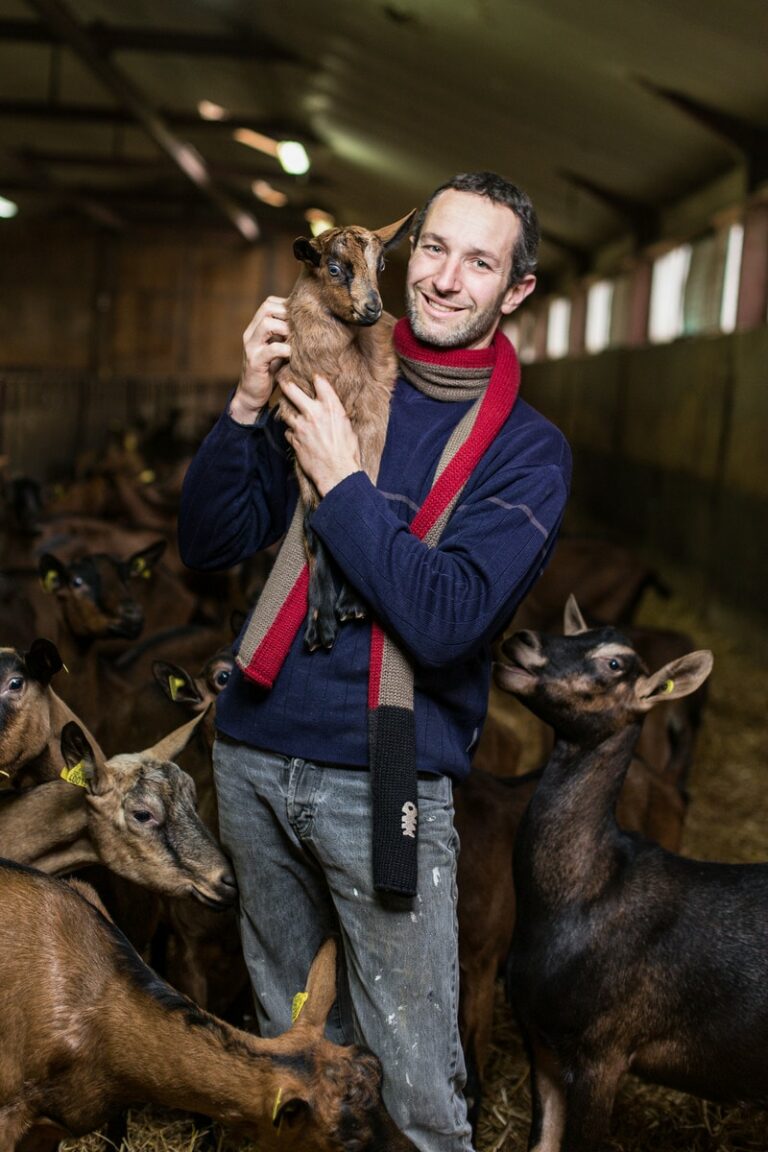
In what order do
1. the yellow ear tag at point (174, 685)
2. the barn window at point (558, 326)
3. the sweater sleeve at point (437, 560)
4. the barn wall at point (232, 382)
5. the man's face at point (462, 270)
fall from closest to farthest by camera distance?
the sweater sleeve at point (437, 560)
the man's face at point (462, 270)
the yellow ear tag at point (174, 685)
the barn wall at point (232, 382)
the barn window at point (558, 326)

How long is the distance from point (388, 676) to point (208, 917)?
191 cm

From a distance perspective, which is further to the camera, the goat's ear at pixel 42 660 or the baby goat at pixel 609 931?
the goat's ear at pixel 42 660

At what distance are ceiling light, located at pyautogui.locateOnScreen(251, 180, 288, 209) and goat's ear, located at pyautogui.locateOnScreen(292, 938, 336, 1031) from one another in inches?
767

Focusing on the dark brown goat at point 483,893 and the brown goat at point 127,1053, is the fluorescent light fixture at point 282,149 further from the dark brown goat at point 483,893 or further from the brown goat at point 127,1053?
the brown goat at point 127,1053

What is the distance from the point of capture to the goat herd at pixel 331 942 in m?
3.03

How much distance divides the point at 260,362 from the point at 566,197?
50.5 ft

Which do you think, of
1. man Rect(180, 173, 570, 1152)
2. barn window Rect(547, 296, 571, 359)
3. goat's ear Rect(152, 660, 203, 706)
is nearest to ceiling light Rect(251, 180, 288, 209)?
barn window Rect(547, 296, 571, 359)

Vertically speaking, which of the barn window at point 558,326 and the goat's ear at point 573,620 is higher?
the barn window at point 558,326

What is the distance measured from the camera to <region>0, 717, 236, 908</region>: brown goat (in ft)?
11.6

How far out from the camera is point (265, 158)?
22.0 meters

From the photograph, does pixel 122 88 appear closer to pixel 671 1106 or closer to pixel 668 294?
pixel 668 294

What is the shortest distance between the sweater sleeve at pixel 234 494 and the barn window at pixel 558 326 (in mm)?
20334

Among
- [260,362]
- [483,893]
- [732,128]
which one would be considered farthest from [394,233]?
[732,128]

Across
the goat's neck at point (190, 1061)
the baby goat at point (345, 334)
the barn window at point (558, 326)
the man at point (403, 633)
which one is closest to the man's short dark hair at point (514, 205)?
the man at point (403, 633)
